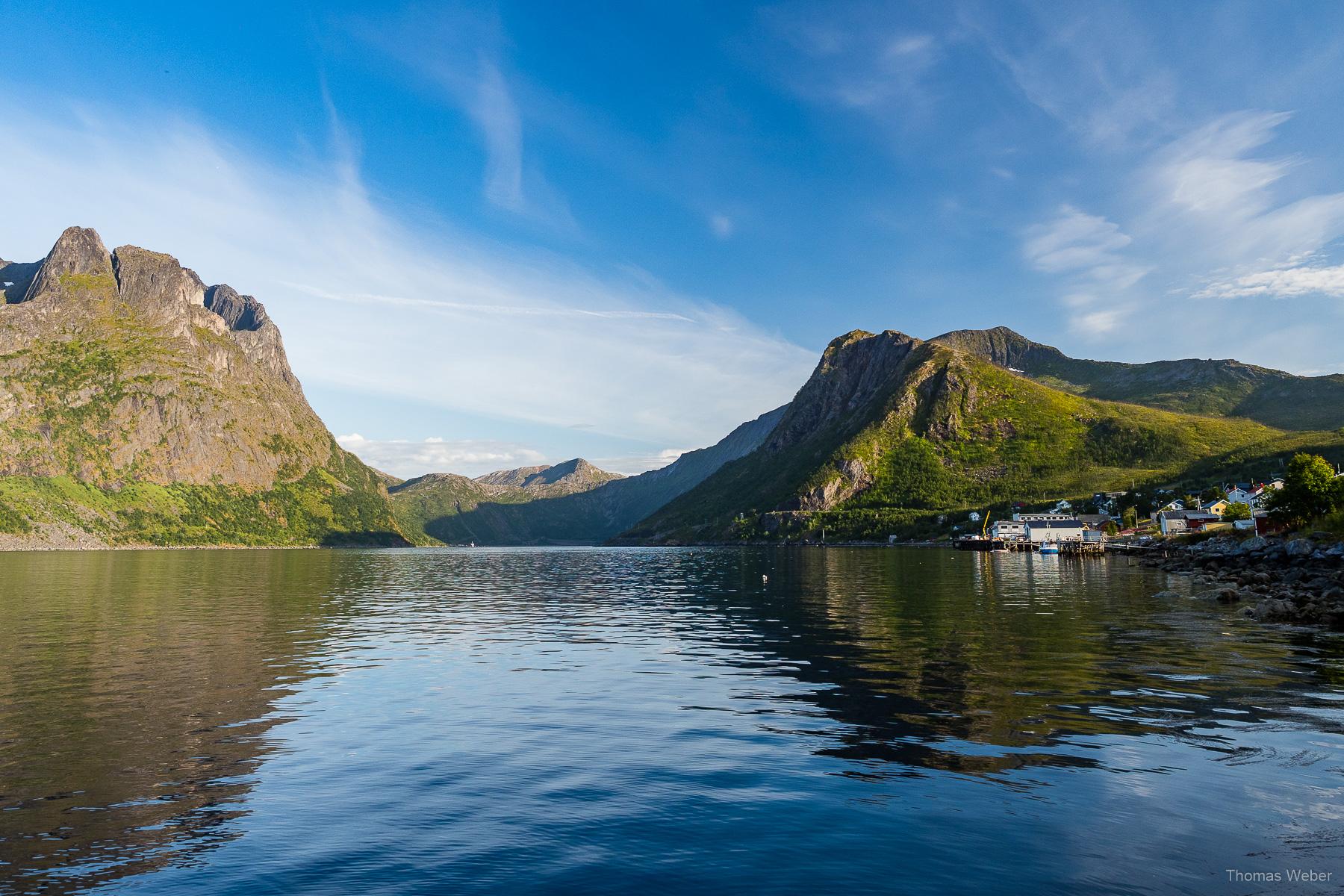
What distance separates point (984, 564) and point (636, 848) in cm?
14458

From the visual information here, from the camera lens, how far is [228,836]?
16469 mm

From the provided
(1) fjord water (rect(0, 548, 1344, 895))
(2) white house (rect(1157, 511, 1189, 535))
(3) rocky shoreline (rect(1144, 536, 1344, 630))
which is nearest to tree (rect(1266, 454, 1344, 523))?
(3) rocky shoreline (rect(1144, 536, 1344, 630))

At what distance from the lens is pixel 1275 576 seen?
3105 inches

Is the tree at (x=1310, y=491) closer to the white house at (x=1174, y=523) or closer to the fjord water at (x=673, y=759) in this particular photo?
the white house at (x=1174, y=523)

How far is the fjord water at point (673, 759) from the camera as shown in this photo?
14703mm

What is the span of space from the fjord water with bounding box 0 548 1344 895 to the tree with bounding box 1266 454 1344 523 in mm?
85366

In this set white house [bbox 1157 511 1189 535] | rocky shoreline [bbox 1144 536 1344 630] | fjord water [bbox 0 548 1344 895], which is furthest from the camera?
white house [bbox 1157 511 1189 535]

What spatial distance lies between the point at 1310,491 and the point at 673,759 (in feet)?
442

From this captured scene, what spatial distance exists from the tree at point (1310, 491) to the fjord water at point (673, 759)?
3361 inches

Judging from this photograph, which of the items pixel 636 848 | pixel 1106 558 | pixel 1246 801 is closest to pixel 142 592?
pixel 636 848

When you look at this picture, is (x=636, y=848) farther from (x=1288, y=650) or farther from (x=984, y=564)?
(x=984, y=564)

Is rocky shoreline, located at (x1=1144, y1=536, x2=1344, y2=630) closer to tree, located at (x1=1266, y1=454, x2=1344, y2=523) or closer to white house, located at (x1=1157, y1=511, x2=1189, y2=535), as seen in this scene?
tree, located at (x1=1266, y1=454, x2=1344, y2=523)

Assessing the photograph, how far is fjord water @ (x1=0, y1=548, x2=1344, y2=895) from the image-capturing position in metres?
14.7

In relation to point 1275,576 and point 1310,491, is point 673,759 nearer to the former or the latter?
point 1275,576
